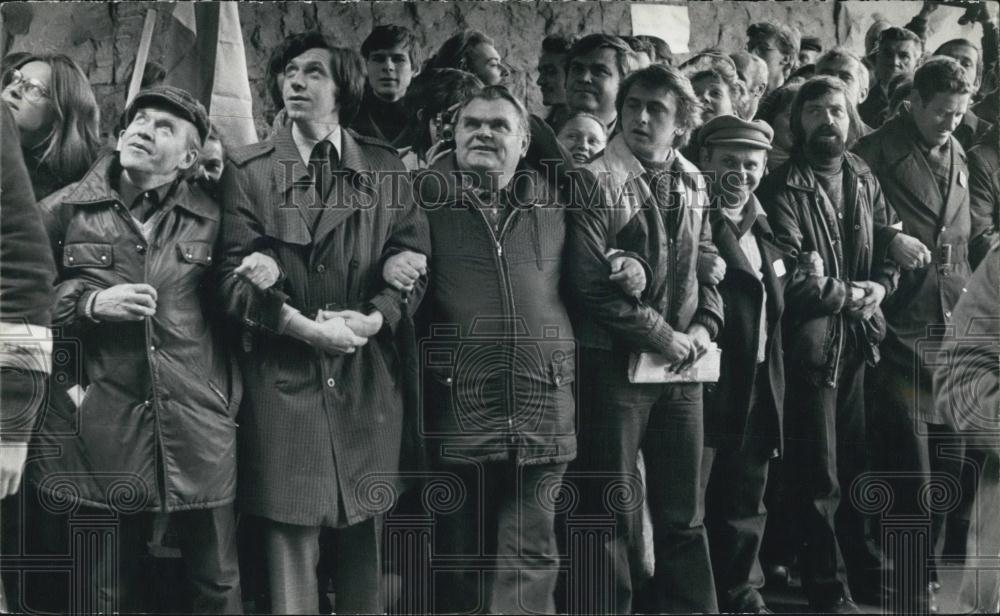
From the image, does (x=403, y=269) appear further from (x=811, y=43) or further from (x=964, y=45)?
(x=964, y=45)

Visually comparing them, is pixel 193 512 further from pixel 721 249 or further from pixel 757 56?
pixel 757 56

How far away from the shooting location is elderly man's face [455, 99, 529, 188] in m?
5.11

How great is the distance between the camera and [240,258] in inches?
195

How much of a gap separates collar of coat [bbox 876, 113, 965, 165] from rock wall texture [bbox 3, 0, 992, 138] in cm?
66

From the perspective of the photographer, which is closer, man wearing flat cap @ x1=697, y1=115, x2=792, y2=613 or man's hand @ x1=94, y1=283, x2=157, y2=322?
man's hand @ x1=94, y1=283, x2=157, y2=322

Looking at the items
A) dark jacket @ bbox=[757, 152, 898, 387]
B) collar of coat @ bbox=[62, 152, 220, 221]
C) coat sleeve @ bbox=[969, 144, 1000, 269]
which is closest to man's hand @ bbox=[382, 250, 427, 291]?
collar of coat @ bbox=[62, 152, 220, 221]

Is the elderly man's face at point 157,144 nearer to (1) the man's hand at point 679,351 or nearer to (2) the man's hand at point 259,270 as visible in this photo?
(2) the man's hand at point 259,270

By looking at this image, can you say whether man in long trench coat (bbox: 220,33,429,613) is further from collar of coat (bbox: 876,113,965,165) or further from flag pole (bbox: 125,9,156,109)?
collar of coat (bbox: 876,113,965,165)

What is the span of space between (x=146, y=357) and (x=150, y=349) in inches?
1.4

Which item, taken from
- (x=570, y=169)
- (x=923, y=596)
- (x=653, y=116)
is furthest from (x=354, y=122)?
(x=923, y=596)

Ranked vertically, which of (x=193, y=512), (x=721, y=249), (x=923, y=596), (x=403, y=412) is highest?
(x=721, y=249)

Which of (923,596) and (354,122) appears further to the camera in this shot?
(923,596)

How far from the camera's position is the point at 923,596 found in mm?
5508

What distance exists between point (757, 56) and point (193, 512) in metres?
3.00
